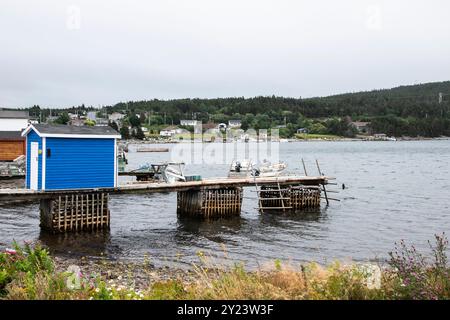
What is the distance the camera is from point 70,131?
963 inches

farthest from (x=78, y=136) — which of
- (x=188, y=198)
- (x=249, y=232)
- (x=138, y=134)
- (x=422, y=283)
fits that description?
(x=138, y=134)

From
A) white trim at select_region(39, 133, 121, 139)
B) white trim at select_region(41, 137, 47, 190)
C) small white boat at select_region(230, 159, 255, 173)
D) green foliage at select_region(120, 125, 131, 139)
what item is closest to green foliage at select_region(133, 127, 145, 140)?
green foliage at select_region(120, 125, 131, 139)

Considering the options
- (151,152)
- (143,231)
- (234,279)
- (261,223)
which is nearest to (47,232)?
(143,231)

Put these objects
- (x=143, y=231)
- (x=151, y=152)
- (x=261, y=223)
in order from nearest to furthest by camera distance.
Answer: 1. (x=143, y=231)
2. (x=261, y=223)
3. (x=151, y=152)

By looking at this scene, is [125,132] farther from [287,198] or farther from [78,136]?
[78,136]

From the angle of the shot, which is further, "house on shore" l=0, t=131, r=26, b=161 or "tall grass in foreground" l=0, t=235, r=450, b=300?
"house on shore" l=0, t=131, r=26, b=161

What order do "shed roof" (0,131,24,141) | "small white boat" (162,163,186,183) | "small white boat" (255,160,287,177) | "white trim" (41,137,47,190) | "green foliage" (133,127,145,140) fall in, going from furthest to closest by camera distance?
"green foliage" (133,127,145,140)
"shed roof" (0,131,24,141)
"small white boat" (255,160,287,177)
"small white boat" (162,163,186,183)
"white trim" (41,137,47,190)

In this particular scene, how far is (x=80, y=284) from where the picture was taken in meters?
10.9

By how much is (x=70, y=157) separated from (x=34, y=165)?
175cm

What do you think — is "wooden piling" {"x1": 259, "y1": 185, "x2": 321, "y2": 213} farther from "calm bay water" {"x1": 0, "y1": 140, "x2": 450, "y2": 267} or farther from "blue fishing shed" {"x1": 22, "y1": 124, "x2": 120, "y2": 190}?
"blue fishing shed" {"x1": 22, "y1": 124, "x2": 120, "y2": 190}

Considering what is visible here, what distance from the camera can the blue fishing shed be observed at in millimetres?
23688
